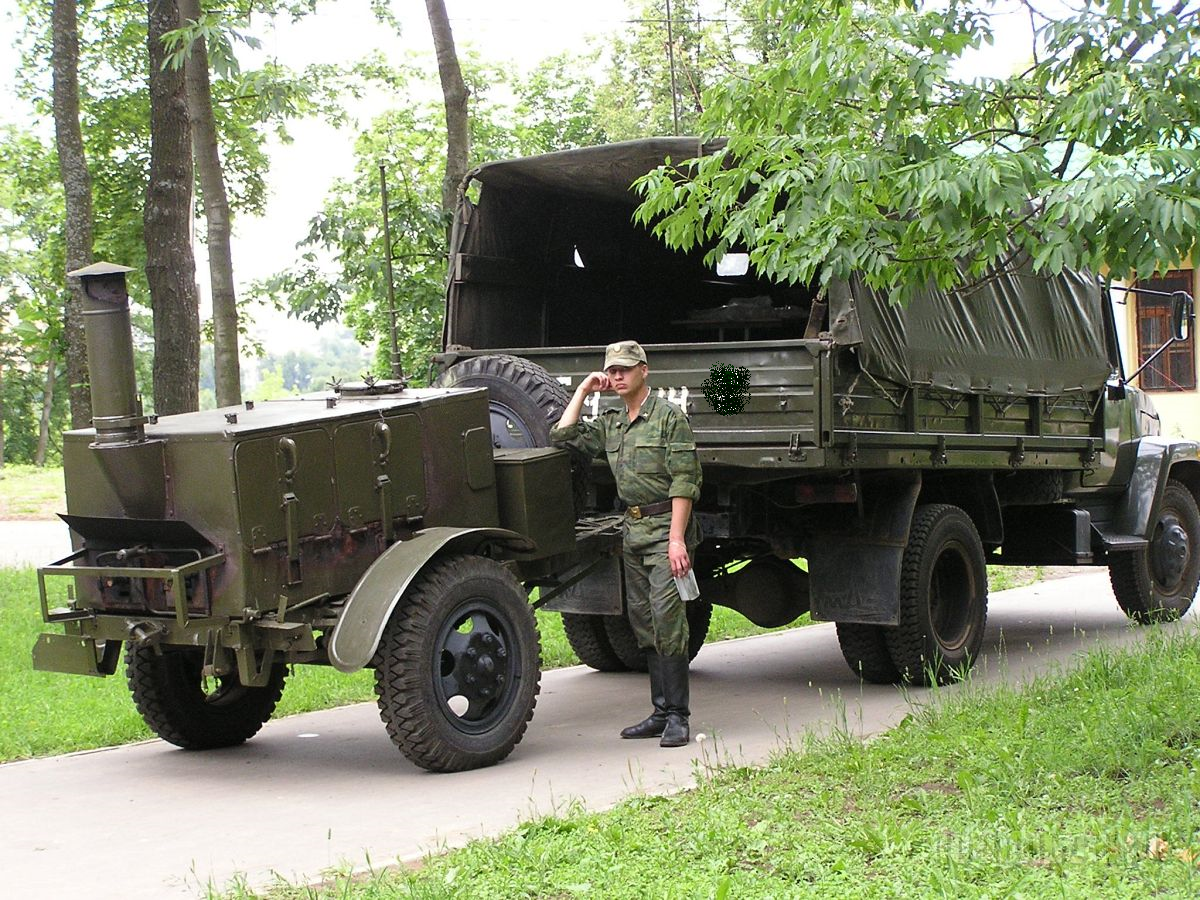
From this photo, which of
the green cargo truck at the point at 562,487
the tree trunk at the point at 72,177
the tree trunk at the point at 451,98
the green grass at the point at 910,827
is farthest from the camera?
the tree trunk at the point at 72,177

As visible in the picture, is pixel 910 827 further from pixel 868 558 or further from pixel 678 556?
pixel 868 558

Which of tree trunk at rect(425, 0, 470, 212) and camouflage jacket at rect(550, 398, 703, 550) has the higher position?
tree trunk at rect(425, 0, 470, 212)

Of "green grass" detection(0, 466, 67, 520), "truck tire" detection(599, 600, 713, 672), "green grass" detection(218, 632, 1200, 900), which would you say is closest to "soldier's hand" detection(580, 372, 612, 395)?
A: "green grass" detection(218, 632, 1200, 900)

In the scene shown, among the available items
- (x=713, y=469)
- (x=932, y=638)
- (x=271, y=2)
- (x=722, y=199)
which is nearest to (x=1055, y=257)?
(x=722, y=199)

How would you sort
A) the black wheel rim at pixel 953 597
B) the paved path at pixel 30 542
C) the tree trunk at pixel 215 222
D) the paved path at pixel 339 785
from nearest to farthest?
the paved path at pixel 339 785 → the black wheel rim at pixel 953 597 → the tree trunk at pixel 215 222 → the paved path at pixel 30 542

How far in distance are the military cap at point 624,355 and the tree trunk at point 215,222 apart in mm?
5891

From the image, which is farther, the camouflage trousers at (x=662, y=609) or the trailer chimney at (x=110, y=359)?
the camouflage trousers at (x=662, y=609)

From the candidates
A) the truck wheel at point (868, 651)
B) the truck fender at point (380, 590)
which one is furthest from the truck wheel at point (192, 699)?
the truck wheel at point (868, 651)

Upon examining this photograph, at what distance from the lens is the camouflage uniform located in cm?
756

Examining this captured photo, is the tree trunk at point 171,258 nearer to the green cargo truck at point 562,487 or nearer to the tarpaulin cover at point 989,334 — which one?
the green cargo truck at point 562,487

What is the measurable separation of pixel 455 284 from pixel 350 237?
20.0 ft

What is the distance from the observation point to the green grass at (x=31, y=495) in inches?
1182

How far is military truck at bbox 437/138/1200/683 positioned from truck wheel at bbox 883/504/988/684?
0.05 feet

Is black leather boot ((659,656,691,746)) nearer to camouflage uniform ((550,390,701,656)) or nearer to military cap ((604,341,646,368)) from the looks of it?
Result: camouflage uniform ((550,390,701,656))
